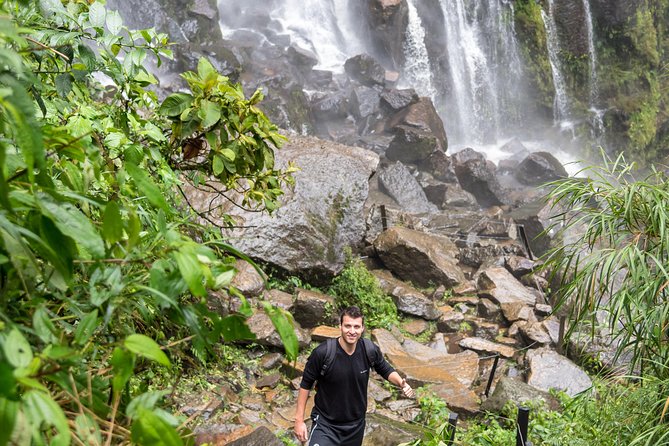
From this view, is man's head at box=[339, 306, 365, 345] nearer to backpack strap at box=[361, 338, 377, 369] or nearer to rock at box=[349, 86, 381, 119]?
backpack strap at box=[361, 338, 377, 369]

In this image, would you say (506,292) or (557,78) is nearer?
(506,292)

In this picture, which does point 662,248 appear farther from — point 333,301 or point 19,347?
point 333,301

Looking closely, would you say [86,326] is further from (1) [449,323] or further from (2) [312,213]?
(1) [449,323]

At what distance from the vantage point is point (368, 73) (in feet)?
71.5

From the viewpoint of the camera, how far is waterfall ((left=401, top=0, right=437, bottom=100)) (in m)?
23.1

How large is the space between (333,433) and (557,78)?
23499mm

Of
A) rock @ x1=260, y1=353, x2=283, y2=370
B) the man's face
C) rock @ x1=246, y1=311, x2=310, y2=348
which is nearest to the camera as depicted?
the man's face

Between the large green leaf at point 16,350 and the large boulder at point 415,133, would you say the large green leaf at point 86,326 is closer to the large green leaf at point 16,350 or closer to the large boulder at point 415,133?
the large green leaf at point 16,350

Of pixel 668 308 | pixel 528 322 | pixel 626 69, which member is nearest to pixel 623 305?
pixel 668 308

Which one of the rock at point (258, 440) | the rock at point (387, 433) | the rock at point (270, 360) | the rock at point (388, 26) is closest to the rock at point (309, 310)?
the rock at point (270, 360)

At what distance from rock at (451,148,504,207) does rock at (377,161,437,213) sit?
2.24 meters

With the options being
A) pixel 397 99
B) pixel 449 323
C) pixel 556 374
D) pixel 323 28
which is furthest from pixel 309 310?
pixel 323 28

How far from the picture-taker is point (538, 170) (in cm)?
1867

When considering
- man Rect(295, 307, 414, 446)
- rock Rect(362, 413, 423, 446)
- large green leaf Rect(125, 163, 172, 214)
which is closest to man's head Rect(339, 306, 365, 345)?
man Rect(295, 307, 414, 446)
